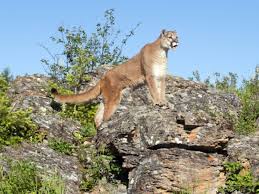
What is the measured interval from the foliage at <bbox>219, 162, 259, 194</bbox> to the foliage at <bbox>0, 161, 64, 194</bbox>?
9.66 ft

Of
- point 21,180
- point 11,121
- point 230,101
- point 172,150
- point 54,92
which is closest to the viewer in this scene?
point 21,180

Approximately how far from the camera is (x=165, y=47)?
48.4ft

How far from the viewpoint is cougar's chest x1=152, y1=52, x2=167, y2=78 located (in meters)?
14.3

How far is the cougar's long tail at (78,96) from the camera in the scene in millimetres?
13867

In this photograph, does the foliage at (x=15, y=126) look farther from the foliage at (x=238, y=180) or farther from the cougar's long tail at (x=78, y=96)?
the foliage at (x=238, y=180)

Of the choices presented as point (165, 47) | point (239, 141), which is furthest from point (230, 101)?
point (239, 141)

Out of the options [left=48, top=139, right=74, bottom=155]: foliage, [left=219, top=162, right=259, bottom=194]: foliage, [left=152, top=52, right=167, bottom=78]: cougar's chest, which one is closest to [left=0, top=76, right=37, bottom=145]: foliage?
[left=48, top=139, right=74, bottom=155]: foliage

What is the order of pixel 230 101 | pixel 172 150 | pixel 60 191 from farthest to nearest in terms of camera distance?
1. pixel 230 101
2. pixel 172 150
3. pixel 60 191

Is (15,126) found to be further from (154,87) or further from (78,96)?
(154,87)

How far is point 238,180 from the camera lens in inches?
379

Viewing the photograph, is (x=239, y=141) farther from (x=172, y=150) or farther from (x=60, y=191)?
(x=60, y=191)

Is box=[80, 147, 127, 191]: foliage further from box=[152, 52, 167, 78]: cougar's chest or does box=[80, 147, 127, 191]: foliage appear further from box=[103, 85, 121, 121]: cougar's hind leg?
Result: box=[152, 52, 167, 78]: cougar's chest

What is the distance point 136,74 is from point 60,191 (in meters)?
6.69

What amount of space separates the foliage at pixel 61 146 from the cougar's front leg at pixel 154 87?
109 inches
